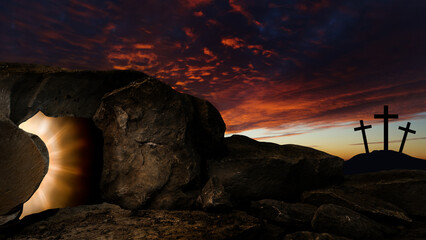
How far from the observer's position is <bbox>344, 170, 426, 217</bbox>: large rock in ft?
16.1

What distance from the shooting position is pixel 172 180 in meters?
4.53

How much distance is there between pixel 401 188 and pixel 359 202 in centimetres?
126

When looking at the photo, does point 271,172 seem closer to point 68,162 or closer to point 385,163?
point 68,162

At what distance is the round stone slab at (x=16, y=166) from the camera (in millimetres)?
3334

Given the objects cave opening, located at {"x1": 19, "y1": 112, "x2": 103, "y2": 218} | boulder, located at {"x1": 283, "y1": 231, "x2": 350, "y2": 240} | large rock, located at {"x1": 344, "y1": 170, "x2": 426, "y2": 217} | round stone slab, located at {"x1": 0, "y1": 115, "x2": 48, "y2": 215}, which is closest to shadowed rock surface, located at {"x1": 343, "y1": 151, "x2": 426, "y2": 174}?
large rock, located at {"x1": 344, "y1": 170, "x2": 426, "y2": 217}

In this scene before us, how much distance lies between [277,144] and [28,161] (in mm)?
5480

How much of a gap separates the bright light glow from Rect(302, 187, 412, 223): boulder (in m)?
4.91

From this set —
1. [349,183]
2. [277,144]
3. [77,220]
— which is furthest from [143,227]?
[349,183]

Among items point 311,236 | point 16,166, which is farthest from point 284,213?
point 16,166

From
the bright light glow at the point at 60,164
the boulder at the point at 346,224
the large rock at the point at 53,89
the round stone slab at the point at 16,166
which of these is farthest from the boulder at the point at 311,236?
the bright light glow at the point at 60,164

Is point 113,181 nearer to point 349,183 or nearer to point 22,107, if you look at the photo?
point 22,107

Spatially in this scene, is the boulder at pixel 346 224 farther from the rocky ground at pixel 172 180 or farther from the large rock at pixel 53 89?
the large rock at pixel 53 89

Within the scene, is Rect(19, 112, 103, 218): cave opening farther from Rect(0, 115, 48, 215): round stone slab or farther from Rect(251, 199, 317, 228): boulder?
Rect(251, 199, 317, 228): boulder

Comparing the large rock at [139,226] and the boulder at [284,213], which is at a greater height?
the boulder at [284,213]
